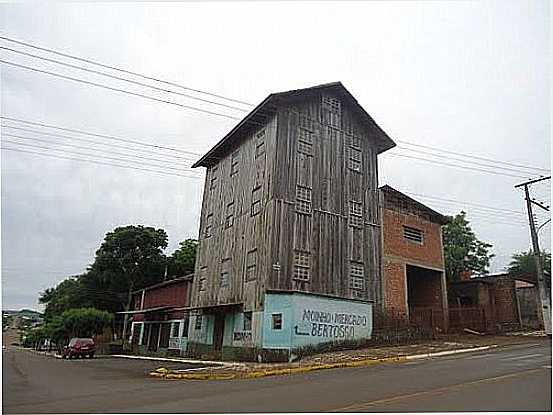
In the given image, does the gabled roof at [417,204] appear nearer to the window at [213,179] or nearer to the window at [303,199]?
the window at [303,199]

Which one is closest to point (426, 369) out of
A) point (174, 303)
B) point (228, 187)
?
point (228, 187)

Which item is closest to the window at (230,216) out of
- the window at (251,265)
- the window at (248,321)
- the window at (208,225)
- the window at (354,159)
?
the window at (208,225)

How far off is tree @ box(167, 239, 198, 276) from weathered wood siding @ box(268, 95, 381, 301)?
25.8 metres

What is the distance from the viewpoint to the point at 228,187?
97.0 ft

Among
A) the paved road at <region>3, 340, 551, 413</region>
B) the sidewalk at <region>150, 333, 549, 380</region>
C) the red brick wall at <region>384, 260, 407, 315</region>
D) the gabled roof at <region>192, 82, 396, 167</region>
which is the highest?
the gabled roof at <region>192, 82, 396, 167</region>

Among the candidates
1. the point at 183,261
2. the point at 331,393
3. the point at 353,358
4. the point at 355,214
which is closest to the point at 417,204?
the point at 355,214

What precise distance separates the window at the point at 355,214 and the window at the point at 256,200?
4.64 m

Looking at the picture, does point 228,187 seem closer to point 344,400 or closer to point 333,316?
point 333,316

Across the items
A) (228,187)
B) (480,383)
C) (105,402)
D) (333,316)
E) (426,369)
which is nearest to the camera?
(105,402)

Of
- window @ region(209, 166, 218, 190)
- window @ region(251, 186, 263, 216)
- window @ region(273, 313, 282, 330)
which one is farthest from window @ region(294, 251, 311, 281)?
window @ region(209, 166, 218, 190)

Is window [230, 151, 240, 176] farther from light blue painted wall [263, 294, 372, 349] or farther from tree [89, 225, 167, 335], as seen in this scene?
tree [89, 225, 167, 335]

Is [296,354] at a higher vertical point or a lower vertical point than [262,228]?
lower

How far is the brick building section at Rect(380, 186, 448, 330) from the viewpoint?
27.6 meters

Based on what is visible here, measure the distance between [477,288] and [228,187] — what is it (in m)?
16.3
